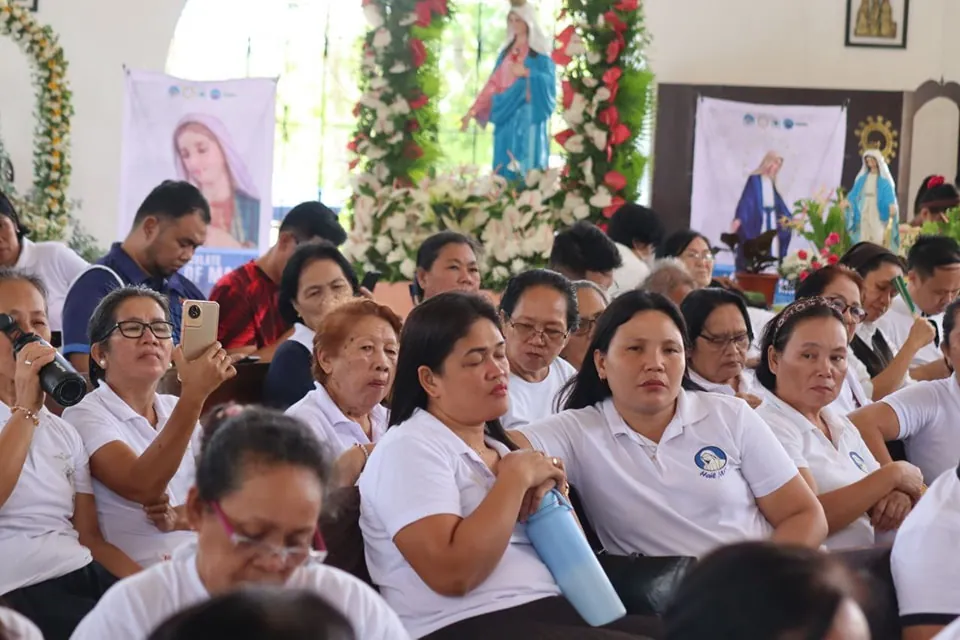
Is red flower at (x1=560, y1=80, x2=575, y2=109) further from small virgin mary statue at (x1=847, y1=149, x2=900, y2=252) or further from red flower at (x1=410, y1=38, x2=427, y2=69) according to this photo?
small virgin mary statue at (x1=847, y1=149, x2=900, y2=252)

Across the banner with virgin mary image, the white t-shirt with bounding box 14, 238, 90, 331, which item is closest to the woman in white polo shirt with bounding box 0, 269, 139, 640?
the white t-shirt with bounding box 14, 238, 90, 331

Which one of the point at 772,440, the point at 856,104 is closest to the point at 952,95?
the point at 856,104

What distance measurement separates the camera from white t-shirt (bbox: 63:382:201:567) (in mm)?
2787

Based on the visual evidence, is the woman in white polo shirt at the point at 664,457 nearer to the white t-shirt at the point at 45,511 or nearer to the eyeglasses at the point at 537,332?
the eyeglasses at the point at 537,332

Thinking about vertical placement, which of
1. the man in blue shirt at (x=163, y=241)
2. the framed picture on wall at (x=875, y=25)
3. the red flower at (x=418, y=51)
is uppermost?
the framed picture on wall at (x=875, y=25)

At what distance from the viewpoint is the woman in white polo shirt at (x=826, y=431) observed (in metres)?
2.97

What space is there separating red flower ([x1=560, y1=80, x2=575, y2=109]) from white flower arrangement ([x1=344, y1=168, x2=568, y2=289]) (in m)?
0.44

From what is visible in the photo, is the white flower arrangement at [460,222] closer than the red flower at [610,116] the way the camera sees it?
Yes

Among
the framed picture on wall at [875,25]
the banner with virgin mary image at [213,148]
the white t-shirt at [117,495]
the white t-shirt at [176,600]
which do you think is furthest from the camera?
the framed picture on wall at [875,25]

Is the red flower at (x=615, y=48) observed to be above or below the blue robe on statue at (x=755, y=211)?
above

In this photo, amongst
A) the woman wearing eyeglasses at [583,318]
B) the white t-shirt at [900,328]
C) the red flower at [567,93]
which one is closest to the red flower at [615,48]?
the red flower at [567,93]

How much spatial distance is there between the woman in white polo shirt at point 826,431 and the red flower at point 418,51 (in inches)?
116

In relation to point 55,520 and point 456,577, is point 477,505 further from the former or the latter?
point 55,520

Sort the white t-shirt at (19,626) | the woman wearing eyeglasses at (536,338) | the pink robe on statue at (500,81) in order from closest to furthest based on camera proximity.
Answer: the white t-shirt at (19,626), the woman wearing eyeglasses at (536,338), the pink robe on statue at (500,81)
